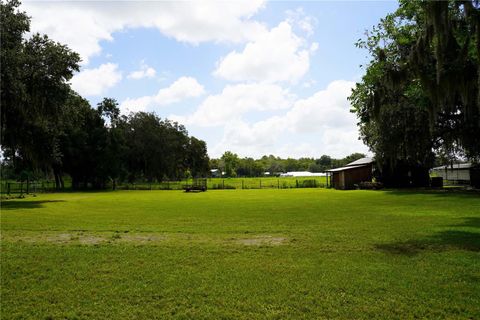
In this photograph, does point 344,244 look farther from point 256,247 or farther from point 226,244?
point 226,244

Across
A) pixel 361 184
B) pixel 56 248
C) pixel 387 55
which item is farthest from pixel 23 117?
pixel 361 184

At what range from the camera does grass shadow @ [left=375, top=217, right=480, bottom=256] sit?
29.2 ft

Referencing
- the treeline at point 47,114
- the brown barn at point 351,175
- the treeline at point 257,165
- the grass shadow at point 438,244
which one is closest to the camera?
the grass shadow at point 438,244

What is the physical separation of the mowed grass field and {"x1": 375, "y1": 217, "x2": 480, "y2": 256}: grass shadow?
0.13 feet

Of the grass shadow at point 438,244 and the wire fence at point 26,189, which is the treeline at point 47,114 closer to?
the wire fence at point 26,189

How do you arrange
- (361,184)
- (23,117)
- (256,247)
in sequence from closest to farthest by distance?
(256,247) < (23,117) < (361,184)

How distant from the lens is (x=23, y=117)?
25.3m

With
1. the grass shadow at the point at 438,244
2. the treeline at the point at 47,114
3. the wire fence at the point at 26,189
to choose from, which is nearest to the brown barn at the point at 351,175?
the treeline at the point at 47,114

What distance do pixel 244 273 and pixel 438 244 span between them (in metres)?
5.73

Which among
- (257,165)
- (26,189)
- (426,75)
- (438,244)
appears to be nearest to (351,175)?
(426,75)

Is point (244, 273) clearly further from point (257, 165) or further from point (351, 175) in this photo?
point (257, 165)

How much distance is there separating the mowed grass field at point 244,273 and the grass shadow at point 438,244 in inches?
1.5

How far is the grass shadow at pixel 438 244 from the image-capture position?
8.90 meters

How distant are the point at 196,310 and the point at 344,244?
5555mm
